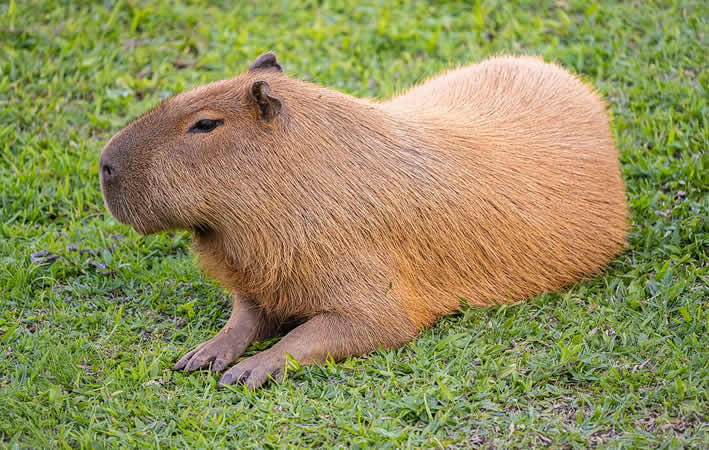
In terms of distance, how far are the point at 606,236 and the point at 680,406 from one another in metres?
1.40

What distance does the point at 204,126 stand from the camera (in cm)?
411

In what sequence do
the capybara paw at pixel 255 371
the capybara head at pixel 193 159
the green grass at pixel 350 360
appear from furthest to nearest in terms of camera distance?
the capybara head at pixel 193 159, the capybara paw at pixel 255 371, the green grass at pixel 350 360

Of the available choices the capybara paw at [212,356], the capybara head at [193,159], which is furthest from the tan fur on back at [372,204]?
the capybara paw at [212,356]

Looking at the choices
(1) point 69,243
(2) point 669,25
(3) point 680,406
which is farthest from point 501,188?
(2) point 669,25

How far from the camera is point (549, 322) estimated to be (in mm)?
4371

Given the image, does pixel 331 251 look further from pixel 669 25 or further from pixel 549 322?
pixel 669 25

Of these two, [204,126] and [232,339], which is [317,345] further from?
[204,126]

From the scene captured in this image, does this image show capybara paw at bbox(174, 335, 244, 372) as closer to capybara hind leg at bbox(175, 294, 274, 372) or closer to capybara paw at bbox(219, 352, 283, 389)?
capybara hind leg at bbox(175, 294, 274, 372)

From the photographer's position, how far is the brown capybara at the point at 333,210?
13.3ft

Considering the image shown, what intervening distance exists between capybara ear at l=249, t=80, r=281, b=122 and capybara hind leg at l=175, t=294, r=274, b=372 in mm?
998

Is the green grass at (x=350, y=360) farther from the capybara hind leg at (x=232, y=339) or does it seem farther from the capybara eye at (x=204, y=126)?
the capybara eye at (x=204, y=126)

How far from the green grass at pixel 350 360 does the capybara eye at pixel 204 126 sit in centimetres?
108

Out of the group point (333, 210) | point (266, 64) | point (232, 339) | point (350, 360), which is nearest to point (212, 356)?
point (232, 339)

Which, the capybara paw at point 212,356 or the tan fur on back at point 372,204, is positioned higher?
the tan fur on back at point 372,204
